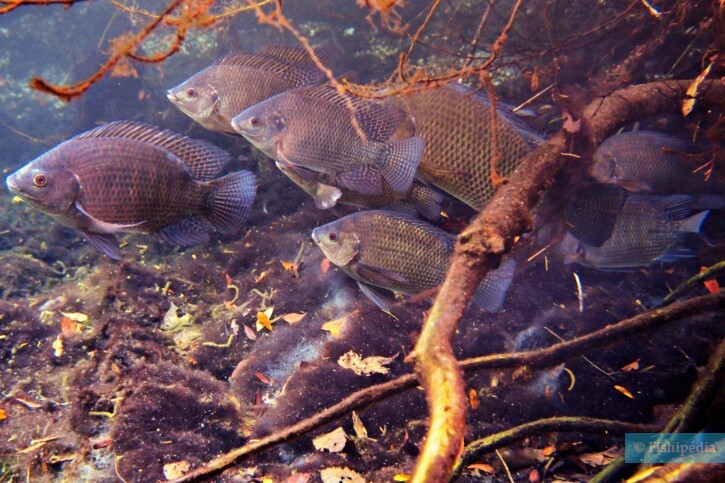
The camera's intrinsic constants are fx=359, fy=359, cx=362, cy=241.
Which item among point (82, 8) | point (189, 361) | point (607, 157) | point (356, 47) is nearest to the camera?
point (189, 361)

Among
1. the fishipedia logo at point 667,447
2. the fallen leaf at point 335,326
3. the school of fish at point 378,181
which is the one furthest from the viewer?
the fallen leaf at point 335,326

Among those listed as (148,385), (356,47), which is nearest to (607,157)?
(148,385)

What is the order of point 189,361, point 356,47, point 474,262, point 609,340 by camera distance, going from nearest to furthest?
point 474,262 < point 609,340 < point 189,361 < point 356,47

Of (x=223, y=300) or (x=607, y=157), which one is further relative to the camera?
(x=223, y=300)

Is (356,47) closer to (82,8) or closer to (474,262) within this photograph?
(474,262)

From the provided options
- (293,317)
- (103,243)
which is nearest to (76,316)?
(103,243)

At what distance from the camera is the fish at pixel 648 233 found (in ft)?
13.3

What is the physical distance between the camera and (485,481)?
8.95ft

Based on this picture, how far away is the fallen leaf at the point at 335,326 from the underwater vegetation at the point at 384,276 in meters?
0.04

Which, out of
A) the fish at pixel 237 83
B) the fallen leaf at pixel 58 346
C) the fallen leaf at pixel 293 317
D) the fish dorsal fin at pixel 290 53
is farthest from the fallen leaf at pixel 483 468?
the fish dorsal fin at pixel 290 53

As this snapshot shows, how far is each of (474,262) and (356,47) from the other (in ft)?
24.8

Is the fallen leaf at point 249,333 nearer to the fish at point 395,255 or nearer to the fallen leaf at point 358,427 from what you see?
the fish at point 395,255

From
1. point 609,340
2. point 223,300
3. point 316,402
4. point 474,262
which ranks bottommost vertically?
point 223,300

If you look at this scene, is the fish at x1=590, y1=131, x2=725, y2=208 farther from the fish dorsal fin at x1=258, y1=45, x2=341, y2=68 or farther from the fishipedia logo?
the fish dorsal fin at x1=258, y1=45, x2=341, y2=68
